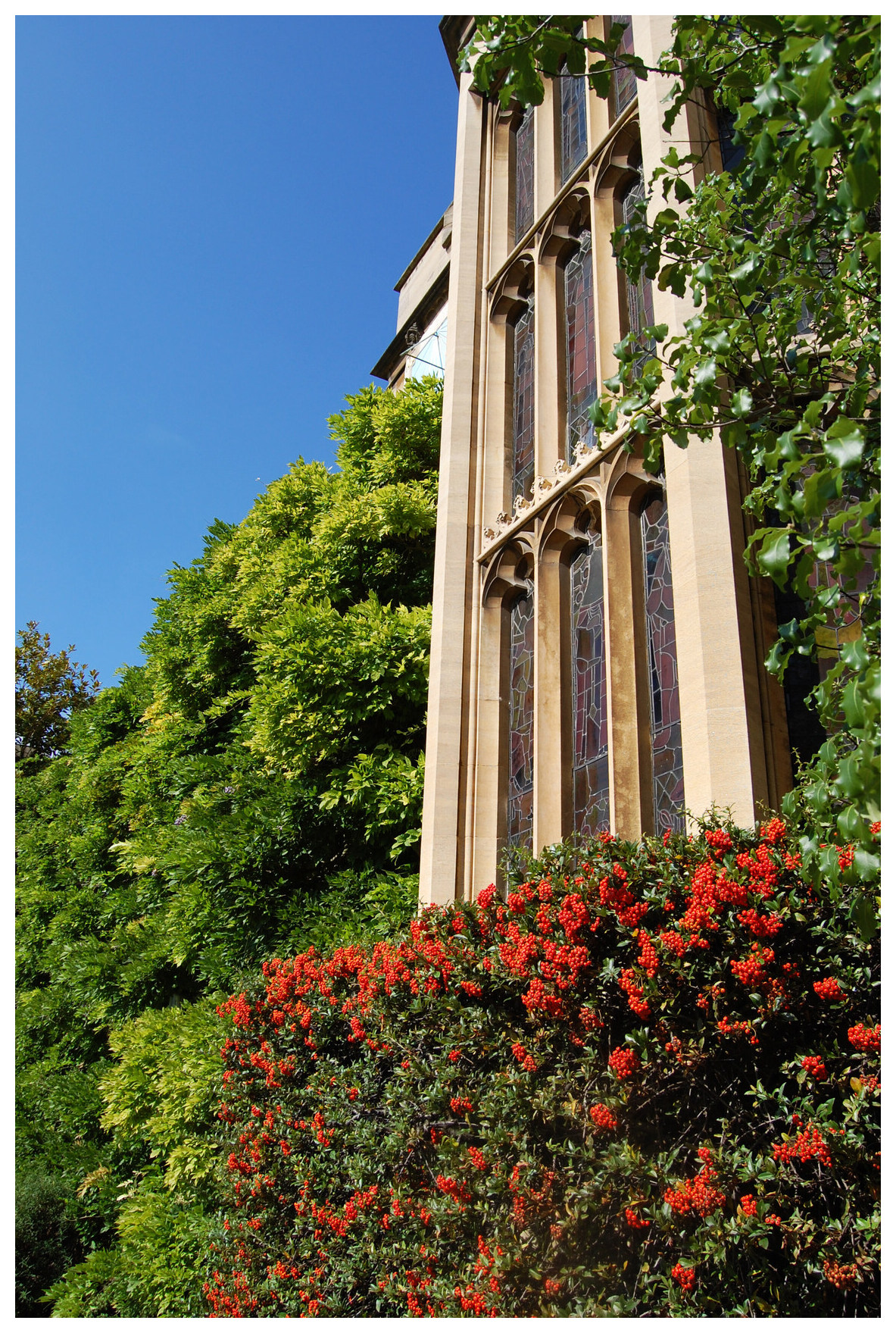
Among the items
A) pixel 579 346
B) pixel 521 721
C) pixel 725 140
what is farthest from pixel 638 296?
pixel 521 721

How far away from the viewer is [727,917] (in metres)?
3.33

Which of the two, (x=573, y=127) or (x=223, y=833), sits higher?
(x=573, y=127)

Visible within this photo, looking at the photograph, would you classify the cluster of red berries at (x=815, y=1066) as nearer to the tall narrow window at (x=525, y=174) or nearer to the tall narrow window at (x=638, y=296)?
the tall narrow window at (x=638, y=296)

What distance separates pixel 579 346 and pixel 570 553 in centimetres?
222

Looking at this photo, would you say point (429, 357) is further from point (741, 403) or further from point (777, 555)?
point (777, 555)

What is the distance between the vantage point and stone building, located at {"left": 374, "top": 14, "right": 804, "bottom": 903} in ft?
17.9

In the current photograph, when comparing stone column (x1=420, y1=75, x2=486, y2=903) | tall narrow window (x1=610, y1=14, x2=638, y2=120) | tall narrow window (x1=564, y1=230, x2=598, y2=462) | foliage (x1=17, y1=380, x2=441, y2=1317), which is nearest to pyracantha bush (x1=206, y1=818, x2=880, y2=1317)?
stone column (x1=420, y1=75, x2=486, y2=903)

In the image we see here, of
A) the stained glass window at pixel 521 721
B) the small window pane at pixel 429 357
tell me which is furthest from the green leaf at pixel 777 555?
the small window pane at pixel 429 357

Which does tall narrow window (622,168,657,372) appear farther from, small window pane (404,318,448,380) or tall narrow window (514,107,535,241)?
small window pane (404,318,448,380)

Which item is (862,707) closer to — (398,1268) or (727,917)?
(727,917)

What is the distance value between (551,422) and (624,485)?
1.69m

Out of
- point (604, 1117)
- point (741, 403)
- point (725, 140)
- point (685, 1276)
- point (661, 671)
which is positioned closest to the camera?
point (741, 403)

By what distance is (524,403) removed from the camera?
31.4 feet

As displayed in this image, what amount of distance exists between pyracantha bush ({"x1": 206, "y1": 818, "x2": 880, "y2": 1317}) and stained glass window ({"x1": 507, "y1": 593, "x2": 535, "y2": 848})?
265 cm
